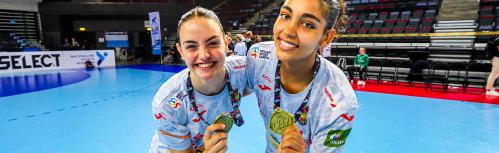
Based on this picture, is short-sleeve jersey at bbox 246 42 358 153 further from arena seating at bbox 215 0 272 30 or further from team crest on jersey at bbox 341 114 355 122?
arena seating at bbox 215 0 272 30

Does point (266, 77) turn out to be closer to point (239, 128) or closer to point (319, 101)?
point (319, 101)

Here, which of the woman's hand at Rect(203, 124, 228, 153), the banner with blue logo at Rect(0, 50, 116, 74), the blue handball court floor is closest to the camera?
the woman's hand at Rect(203, 124, 228, 153)

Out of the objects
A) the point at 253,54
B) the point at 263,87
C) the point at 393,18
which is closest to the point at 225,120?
the point at 263,87

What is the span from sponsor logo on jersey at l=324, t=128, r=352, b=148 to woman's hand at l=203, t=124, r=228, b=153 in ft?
1.94

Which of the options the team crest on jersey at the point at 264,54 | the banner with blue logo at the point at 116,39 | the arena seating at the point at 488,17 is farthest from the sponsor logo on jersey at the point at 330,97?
the banner with blue logo at the point at 116,39

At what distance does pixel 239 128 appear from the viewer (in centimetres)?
563

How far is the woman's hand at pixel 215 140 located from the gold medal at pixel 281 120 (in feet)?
0.93

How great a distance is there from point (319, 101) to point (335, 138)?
0.24m

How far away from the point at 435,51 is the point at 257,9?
15.8m

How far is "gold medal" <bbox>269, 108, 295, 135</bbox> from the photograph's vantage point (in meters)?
1.63

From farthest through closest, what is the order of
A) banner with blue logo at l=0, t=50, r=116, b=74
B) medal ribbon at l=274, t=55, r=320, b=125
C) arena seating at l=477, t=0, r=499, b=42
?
banner with blue logo at l=0, t=50, r=116, b=74 < arena seating at l=477, t=0, r=499, b=42 < medal ribbon at l=274, t=55, r=320, b=125

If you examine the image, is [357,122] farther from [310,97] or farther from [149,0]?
[149,0]

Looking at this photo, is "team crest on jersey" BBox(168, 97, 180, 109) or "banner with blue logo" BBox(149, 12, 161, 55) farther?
"banner with blue logo" BBox(149, 12, 161, 55)

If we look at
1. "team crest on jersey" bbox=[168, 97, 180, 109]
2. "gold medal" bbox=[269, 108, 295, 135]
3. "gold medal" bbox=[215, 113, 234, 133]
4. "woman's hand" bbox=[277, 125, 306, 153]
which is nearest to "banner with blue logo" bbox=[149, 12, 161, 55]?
"team crest on jersey" bbox=[168, 97, 180, 109]
